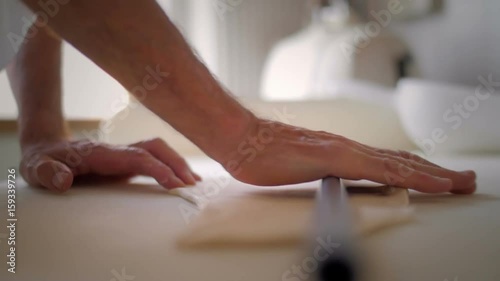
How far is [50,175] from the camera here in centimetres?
53

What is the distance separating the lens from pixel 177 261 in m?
0.35

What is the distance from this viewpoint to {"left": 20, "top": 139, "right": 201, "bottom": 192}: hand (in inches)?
22.0

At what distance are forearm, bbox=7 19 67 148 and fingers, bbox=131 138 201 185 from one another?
14cm

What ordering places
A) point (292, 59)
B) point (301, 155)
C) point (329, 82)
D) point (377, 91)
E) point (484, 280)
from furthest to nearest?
point (292, 59), point (329, 82), point (377, 91), point (301, 155), point (484, 280)

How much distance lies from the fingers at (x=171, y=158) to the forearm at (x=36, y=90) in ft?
0.44

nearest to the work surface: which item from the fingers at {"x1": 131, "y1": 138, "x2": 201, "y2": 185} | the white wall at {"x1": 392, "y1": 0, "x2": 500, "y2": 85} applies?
the fingers at {"x1": 131, "y1": 138, "x2": 201, "y2": 185}

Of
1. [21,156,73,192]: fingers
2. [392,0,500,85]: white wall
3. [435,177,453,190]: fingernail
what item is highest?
[392,0,500,85]: white wall

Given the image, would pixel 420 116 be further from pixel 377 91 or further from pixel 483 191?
pixel 483 191

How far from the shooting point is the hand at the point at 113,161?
0.56m

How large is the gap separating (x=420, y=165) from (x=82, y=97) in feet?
1.98

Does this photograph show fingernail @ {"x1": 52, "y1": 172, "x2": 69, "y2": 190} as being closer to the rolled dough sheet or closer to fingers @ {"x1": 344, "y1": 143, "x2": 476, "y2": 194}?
the rolled dough sheet

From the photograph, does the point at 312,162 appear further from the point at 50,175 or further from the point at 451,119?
the point at 451,119

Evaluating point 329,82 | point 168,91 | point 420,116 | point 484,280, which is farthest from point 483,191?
point 329,82

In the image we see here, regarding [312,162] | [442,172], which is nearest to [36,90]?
[312,162]
